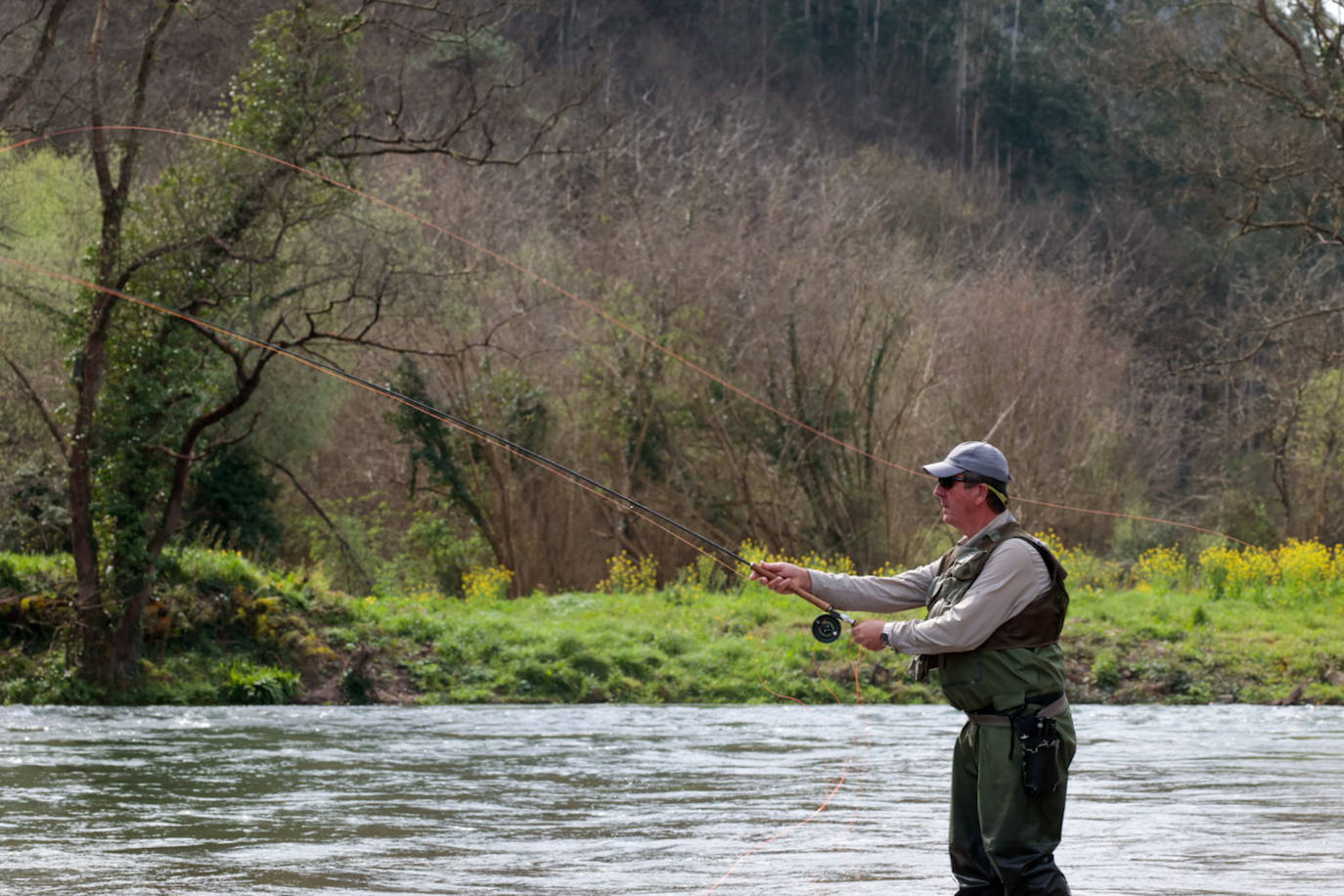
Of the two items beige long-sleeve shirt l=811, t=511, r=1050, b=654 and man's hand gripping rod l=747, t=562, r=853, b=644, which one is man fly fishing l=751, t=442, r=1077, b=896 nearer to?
beige long-sleeve shirt l=811, t=511, r=1050, b=654

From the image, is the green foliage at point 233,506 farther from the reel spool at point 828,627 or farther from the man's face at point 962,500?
the man's face at point 962,500

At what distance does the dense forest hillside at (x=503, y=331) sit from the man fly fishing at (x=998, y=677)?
5862 mm

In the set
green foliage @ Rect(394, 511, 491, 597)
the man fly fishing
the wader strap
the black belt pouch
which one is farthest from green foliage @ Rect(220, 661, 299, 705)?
the black belt pouch

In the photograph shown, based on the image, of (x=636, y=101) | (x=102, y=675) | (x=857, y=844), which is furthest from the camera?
(x=636, y=101)

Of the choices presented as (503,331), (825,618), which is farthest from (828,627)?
(503,331)

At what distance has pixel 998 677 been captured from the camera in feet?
17.4

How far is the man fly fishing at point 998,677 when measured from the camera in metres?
5.21

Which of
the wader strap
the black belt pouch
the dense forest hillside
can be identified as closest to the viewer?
the black belt pouch

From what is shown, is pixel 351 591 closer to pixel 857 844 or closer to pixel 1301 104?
pixel 1301 104

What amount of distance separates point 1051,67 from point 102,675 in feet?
174

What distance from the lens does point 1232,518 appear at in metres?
35.5

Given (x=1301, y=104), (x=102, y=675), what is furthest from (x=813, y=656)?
(x=1301, y=104)

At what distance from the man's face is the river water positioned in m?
2.33

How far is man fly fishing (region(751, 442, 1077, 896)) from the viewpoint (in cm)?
521
